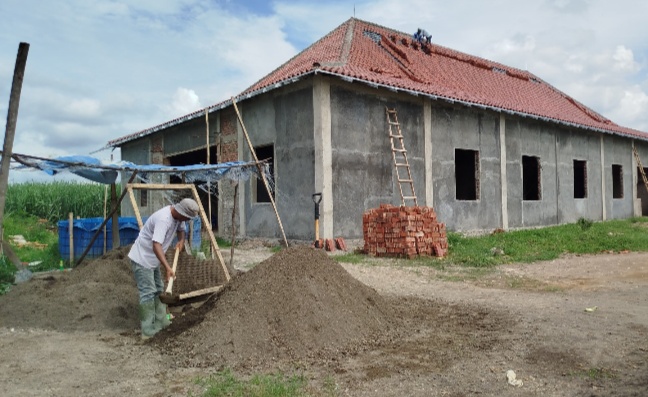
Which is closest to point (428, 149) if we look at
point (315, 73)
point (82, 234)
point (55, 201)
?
point (315, 73)

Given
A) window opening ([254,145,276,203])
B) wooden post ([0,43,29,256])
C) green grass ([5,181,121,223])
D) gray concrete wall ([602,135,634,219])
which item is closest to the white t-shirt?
wooden post ([0,43,29,256])

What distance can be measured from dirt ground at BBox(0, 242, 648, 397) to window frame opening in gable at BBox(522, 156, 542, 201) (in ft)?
34.1

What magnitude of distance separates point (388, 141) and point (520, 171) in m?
5.92

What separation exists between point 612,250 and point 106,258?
418 inches

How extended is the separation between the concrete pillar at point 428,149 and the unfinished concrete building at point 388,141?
0.03 m

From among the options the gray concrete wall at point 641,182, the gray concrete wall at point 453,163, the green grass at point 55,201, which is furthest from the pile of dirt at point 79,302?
the gray concrete wall at point 641,182

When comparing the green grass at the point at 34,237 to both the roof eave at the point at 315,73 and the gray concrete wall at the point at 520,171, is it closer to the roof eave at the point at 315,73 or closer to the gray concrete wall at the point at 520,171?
the roof eave at the point at 315,73

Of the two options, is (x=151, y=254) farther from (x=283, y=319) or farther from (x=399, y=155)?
(x=399, y=155)

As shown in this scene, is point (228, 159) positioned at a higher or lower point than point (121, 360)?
higher

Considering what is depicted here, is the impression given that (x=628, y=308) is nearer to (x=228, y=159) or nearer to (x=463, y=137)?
(x=463, y=137)

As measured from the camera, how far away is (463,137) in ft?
47.1

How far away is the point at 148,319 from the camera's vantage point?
17.3 ft

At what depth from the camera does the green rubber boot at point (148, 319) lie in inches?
206

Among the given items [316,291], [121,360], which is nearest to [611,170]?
[316,291]
